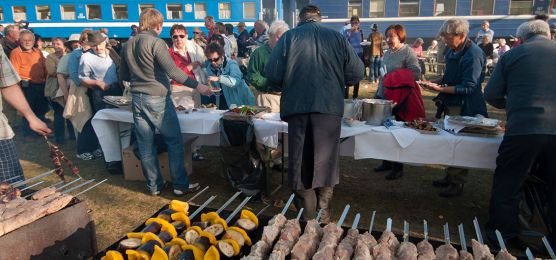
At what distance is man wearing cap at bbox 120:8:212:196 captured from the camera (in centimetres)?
387

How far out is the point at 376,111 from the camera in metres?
3.82

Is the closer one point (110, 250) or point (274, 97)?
point (110, 250)

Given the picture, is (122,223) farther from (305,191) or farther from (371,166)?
(371,166)

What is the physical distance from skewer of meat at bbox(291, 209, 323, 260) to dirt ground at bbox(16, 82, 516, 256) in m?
1.84

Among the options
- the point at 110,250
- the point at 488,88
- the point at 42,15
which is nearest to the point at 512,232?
the point at 488,88

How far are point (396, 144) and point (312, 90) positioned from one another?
118 centimetres

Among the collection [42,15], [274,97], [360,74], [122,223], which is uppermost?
[42,15]

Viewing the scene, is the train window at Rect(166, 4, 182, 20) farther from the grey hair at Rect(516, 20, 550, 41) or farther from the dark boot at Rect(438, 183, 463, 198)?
the grey hair at Rect(516, 20, 550, 41)

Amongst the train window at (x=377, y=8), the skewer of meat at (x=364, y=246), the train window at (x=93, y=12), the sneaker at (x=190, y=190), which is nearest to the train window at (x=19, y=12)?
the train window at (x=93, y=12)

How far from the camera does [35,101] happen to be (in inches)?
274

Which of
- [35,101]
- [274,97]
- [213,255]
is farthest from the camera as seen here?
[35,101]

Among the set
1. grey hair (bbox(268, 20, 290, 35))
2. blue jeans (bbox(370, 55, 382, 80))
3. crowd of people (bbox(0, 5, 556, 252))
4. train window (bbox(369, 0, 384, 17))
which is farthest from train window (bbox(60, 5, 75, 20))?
grey hair (bbox(268, 20, 290, 35))

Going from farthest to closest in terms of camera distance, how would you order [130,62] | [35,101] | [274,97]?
[35,101], [274,97], [130,62]

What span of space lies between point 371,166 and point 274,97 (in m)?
1.84
